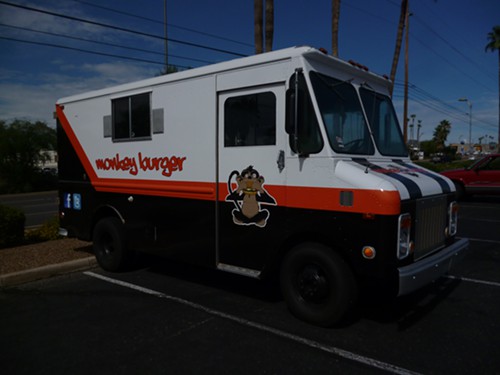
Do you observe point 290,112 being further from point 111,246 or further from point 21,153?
point 21,153

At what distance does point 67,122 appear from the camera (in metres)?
7.24

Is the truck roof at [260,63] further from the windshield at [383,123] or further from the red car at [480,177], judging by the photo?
the red car at [480,177]

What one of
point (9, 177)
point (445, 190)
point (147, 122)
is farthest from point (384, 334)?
point (9, 177)

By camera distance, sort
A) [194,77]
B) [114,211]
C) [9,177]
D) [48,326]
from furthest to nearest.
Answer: [9,177] < [114,211] < [194,77] < [48,326]

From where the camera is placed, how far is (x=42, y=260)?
6730 mm

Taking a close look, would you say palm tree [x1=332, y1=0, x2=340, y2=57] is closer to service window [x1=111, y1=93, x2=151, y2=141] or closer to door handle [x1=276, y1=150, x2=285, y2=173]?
service window [x1=111, y1=93, x2=151, y2=141]

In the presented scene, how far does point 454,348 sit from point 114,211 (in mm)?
4967

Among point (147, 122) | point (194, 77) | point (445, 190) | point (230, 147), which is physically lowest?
point (445, 190)

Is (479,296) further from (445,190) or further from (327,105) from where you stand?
(327,105)

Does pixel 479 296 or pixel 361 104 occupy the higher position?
pixel 361 104

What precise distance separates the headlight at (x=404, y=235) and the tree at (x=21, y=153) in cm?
2959

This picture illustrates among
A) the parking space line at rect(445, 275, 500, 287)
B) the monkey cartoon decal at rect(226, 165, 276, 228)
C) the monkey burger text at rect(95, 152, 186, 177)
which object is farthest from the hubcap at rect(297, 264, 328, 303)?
the parking space line at rect(445, 275, 500, 287)

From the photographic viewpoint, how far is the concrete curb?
589 cm

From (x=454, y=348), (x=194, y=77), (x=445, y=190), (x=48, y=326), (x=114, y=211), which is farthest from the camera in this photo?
(x=114, y=211)
